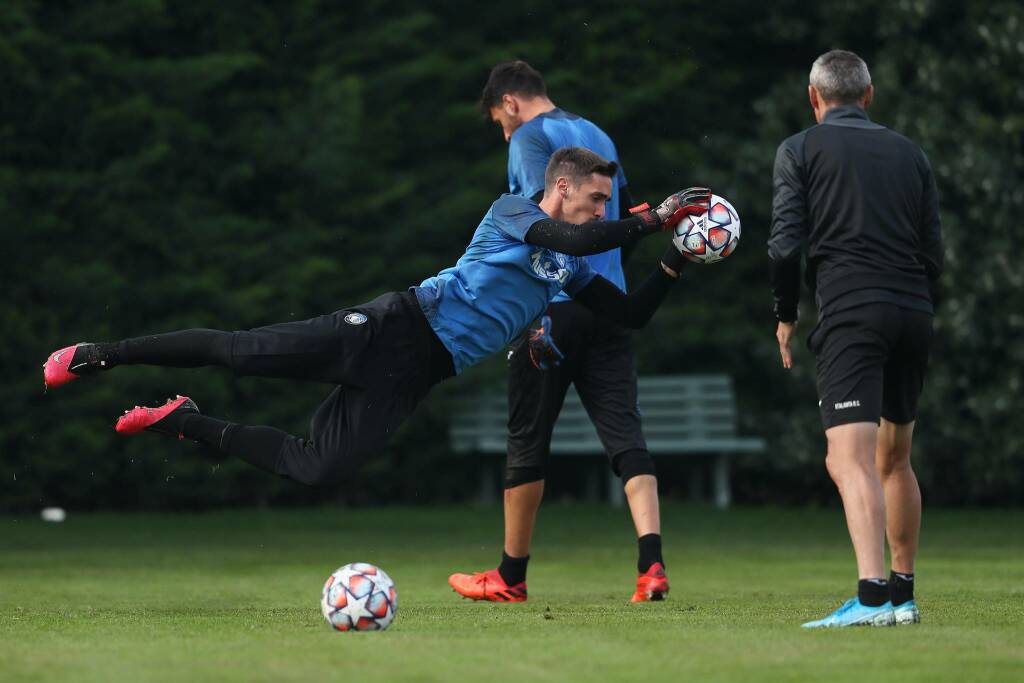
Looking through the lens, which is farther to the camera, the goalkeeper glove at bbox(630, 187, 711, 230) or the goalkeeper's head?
the goalkeeper's head

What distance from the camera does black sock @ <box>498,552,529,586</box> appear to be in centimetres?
715

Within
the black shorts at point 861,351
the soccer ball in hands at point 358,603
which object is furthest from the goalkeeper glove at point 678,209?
the soccer ball in hands at point 358,603

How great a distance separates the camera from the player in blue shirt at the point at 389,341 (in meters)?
6.06

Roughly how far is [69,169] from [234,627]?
8313 mm

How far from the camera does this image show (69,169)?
13.1 metres

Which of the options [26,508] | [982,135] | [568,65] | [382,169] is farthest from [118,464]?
[982,135]

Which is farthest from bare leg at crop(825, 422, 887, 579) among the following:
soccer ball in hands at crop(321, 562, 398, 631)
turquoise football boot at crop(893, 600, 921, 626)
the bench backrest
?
the bench backrest

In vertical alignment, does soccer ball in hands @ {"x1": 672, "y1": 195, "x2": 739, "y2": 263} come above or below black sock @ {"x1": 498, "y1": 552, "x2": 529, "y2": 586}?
above

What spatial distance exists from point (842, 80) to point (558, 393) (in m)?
2.16

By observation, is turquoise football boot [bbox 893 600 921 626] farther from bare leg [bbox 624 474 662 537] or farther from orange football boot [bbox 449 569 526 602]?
orange football boot [bbox 449 569 526 602]

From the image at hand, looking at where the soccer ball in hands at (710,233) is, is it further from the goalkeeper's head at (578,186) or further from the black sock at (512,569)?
the black sock at (512,569)

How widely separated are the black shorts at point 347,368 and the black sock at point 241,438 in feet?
0.15

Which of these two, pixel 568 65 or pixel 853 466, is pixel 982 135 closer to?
pixel 568 65

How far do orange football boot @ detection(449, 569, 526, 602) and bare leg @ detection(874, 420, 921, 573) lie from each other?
1846 millimetres
